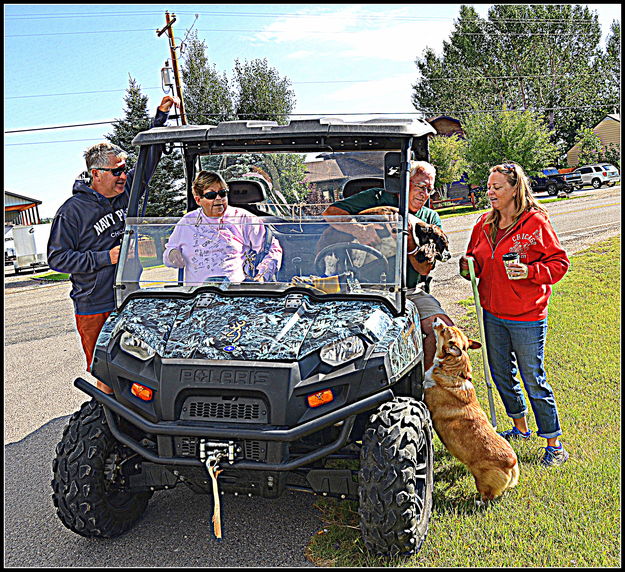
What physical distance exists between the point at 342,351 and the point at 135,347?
1.13 m

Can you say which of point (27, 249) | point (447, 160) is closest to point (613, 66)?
point (447, 160)

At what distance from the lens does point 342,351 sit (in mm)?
3107

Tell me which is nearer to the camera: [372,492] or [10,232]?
[372,492]

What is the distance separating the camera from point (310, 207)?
4.59 meters

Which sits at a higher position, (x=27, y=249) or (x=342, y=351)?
(x=342, y=351)

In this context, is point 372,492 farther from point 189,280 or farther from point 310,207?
point 310,207

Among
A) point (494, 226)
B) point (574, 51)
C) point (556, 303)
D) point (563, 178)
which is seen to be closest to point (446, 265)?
point (556, 303)

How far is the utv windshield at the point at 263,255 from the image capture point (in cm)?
362

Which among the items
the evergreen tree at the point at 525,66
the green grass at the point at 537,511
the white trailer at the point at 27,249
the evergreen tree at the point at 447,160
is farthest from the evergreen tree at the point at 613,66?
the green grass at the point at 537,511

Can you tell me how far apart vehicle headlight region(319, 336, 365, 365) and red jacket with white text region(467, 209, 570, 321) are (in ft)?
5.38

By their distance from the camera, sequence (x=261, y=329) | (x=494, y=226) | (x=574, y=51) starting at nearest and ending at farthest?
(x=261, y=329) → (x=494, y=226) → (x=574, y=51)

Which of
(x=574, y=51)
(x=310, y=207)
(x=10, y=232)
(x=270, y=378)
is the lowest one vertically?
(x=10, y=232)

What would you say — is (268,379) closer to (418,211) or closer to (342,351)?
(342,351)

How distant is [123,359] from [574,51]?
58.3 m
